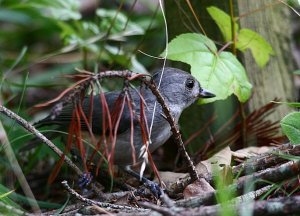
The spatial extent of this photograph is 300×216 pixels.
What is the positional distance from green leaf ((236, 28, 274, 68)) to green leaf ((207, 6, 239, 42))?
0.22ft

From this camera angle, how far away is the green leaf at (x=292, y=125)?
3037 millimetres

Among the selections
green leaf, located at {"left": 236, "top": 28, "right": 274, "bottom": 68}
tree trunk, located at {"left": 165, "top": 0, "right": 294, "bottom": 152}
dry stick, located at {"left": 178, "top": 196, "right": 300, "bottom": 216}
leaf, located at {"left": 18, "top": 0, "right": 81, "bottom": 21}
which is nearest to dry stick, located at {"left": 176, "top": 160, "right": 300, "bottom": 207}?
dry stick, located at {"left": 178, "top": 196, "right": 300, "bottom": 216}

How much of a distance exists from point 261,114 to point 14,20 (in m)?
3.55

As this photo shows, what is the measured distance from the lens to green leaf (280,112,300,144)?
3.04 m

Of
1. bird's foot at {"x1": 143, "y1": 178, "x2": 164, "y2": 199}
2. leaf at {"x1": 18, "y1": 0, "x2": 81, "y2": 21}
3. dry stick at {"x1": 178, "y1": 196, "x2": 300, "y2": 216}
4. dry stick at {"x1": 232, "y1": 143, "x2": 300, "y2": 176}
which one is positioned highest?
leaf at {"x1": 18, "y1": 0, "x2": 81, "y2": 21}

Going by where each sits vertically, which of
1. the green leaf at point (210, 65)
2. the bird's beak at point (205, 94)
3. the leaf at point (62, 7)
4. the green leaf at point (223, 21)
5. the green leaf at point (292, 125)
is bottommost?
the green leaf at point (292, 125)

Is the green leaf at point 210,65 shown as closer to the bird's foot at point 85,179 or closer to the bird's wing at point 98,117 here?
the bird's wing at point 98,117

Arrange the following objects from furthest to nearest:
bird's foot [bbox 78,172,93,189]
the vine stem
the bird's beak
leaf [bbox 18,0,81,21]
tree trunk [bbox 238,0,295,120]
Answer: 1. leaf [bbox 18,0,81,21]
2. tree trunk [bbox 238,0,295,120]
3. the vine stem
4. the bird's beak
5. bird's foot [bbox 78,172,93,189]

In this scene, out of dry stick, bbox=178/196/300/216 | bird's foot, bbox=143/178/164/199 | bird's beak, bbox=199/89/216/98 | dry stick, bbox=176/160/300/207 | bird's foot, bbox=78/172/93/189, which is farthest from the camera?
bird's beak, bbox=199/89/216/98

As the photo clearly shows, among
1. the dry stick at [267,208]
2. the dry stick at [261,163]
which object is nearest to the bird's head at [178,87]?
the dry stick at [261,163]

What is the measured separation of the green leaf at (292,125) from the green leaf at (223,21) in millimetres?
999

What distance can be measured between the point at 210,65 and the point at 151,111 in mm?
635

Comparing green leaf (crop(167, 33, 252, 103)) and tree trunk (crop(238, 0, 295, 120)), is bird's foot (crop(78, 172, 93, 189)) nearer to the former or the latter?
green leaf (crop(167, 33, 252, 103))

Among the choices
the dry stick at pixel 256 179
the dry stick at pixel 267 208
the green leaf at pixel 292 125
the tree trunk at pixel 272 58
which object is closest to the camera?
the dry stick at pixel 267 208
